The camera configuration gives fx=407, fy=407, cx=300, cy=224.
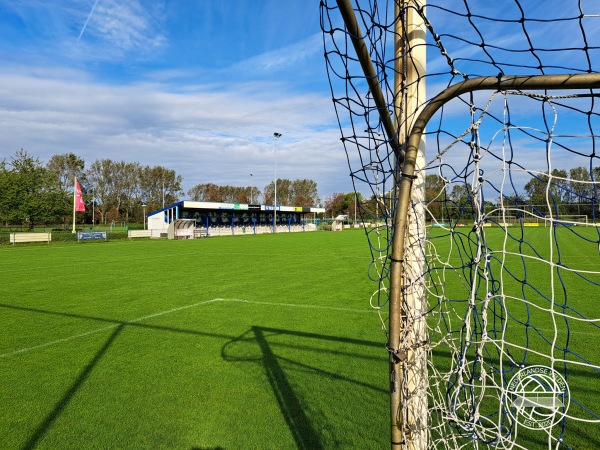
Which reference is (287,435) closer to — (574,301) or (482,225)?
(482,225)

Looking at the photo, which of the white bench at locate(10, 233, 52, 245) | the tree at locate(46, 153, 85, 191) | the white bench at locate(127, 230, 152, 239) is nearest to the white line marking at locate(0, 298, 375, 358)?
the white bench at locate(10, 233, 52, 245)

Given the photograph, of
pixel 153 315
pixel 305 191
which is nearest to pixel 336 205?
pixel 305 191

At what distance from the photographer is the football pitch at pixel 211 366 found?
10.1ft

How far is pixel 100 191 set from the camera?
68.2m

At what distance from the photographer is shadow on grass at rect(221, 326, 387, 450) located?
10.1 feet

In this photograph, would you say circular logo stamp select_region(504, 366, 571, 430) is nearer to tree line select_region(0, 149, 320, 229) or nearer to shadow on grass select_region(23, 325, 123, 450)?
shadow on grass select_region(23, 325, 123, 450)

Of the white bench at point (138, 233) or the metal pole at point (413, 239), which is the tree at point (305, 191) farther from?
the metal pole at point (413, 239)

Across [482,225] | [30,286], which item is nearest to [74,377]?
[482,225]

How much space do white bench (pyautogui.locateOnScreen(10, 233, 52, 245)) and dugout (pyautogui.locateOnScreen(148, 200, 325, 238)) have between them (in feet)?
29.5

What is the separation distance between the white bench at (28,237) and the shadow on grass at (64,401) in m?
24.1

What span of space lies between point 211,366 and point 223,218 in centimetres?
4325

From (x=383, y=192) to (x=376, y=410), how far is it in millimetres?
2105

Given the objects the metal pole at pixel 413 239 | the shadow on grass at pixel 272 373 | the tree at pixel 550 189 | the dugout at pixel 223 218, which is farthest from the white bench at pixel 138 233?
the metal pole at pixel 413 239

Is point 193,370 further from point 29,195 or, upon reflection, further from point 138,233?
point 29,195
